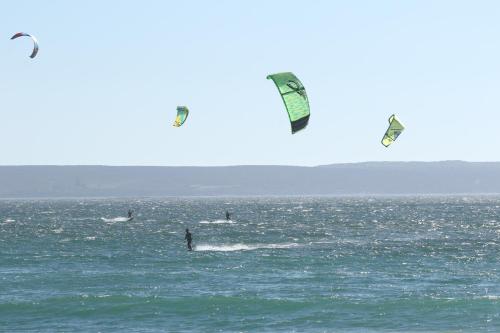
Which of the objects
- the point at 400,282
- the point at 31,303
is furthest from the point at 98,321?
the point at 400,282

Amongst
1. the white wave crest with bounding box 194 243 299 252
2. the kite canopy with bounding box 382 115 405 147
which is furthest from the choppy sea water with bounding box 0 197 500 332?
the kite canopy with bounding box 382 115 405 147

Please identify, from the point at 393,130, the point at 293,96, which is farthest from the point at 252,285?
the point at 393,130

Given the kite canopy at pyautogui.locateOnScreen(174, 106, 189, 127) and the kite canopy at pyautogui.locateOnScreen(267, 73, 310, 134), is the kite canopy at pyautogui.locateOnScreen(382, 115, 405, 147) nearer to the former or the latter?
the kite canopy at pyautogui.locateOnScreen(174, 106, 189, 127)

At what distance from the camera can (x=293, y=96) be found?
115ft

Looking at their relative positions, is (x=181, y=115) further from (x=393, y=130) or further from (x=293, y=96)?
(x=293, y=96)

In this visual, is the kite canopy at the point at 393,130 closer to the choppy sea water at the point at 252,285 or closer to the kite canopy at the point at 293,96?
the choppy sea water at the point at 252,285

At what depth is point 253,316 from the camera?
3406 centimetres

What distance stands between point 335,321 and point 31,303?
1163cm

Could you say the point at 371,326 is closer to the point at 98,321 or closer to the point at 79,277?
the point at 98,321

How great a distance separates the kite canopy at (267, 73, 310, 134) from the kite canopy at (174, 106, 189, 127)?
22.3 meters

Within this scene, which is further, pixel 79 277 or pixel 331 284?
pixel 79 277

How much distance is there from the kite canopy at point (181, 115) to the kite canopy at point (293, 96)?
877 inches

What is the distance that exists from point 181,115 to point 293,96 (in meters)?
23.9

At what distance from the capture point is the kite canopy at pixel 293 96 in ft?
113
